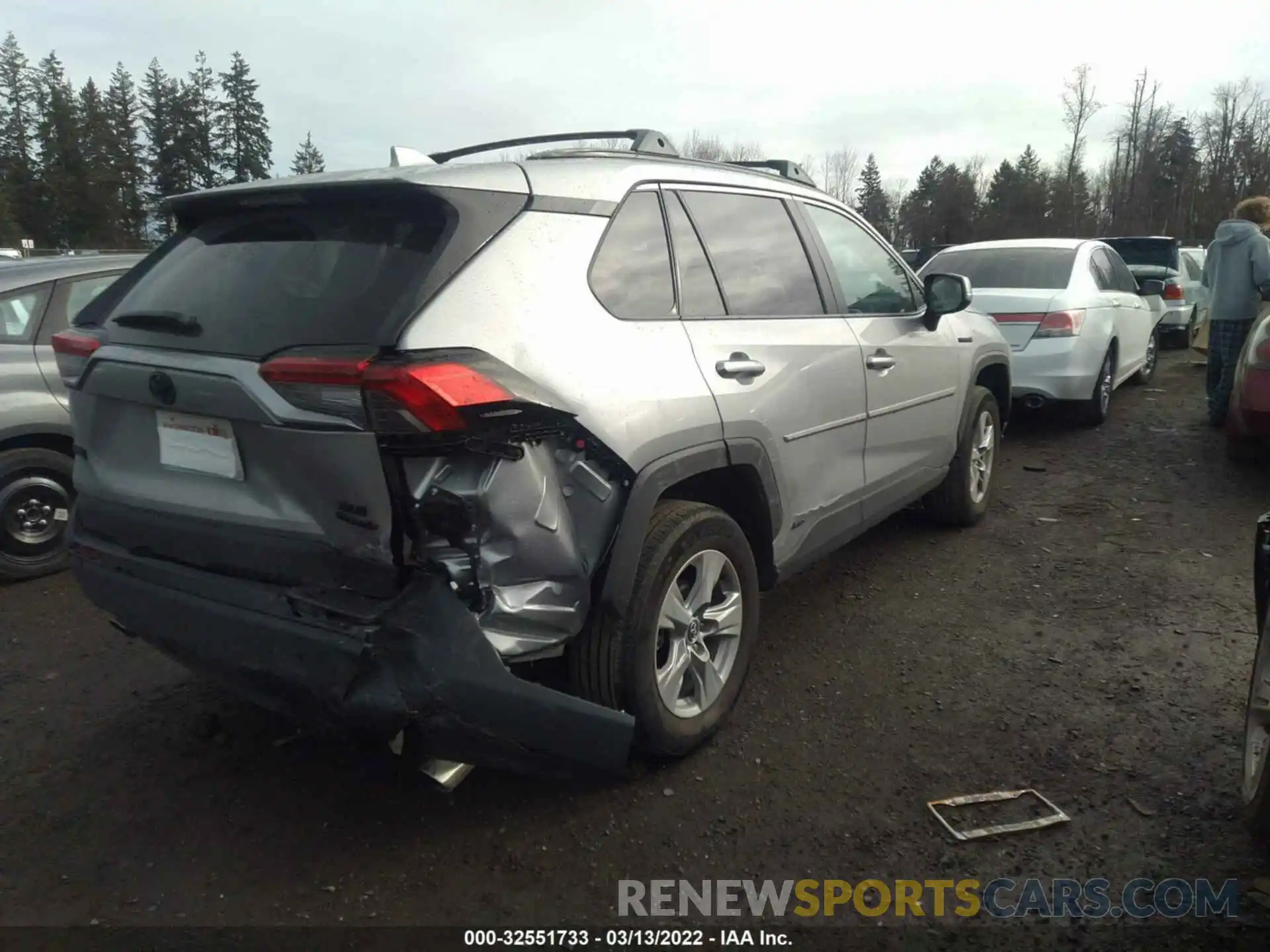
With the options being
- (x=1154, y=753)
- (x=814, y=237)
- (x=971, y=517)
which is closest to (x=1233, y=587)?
(x=971, y=517)

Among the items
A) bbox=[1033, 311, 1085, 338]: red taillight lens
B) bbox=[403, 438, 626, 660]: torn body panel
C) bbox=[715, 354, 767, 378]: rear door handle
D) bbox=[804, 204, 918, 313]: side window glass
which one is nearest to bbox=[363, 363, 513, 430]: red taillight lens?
bbox=[403, 438, 626, 660]: torn body panel

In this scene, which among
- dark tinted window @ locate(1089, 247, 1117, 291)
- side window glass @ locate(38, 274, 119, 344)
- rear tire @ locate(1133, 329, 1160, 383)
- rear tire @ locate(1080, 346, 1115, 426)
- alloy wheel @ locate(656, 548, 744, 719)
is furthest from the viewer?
rear tire @ locate(1133, 329, 1160, 383)

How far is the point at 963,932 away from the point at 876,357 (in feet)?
7.87

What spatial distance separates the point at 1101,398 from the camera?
324 inches

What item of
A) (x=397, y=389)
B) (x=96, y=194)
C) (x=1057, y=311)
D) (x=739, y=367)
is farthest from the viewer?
(x=96, y=194)

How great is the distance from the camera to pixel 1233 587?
14.7 ft

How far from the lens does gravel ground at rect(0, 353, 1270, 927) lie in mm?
2527

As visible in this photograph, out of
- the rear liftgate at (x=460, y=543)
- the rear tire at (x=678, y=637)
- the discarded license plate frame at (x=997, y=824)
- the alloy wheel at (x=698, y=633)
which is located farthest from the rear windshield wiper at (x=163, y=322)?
the discarded license plate frame at (x=997, y=824)

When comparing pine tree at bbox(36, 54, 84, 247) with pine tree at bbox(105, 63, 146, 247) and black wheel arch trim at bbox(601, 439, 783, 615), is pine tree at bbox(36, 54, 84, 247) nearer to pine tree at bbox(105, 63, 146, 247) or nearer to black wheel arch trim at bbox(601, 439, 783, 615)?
pine tree at bbox(105, 63, 146, 247)

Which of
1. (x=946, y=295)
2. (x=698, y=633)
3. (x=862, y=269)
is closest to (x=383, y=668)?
(x=698, y=633)

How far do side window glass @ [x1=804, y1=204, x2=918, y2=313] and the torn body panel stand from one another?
78.2 inches

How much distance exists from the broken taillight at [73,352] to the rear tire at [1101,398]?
25.1 feet

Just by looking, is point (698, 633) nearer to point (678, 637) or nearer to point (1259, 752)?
point (678, 637)

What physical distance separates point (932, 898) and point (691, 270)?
80.3 inches
